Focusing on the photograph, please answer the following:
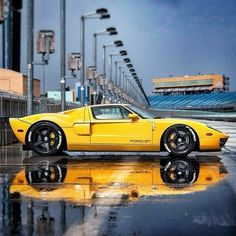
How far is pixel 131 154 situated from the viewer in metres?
12.5

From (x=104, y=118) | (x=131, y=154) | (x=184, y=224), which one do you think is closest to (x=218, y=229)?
(x=184, y=224)

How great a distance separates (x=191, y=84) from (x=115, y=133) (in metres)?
164

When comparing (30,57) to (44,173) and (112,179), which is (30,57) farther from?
(112,179)

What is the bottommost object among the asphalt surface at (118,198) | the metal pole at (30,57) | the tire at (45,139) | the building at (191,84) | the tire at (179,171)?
the asphalt surface at (118,198)

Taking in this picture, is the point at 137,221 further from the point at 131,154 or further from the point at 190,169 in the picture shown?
the point at 131,154

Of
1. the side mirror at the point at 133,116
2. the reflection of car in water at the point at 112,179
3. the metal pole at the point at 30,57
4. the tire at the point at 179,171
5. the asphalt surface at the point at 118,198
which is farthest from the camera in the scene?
the metal pole at the point at 30,57

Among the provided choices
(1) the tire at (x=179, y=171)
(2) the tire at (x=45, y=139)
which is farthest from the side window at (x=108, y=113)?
(1) the tire at (x=179, y=171)

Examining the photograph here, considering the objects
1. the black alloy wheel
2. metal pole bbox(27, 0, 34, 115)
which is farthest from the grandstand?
the black alloy wheel

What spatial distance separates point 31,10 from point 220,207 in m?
11.5

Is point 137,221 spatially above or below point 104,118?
below

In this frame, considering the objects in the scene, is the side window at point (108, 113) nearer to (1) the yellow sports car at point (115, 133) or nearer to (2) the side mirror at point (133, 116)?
(1) the yellow sports car at point (115, 133)

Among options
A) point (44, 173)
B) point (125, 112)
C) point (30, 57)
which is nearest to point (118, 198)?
point (44, 173)

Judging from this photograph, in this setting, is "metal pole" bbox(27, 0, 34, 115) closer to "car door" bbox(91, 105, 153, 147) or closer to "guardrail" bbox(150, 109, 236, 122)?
"car door" bbox(91, 105, 153, 147)

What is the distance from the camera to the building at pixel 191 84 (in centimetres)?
16912
